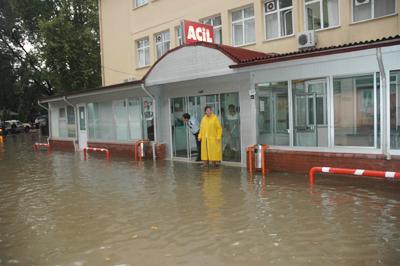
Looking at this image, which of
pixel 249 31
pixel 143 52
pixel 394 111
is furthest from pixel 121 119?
pixel 394 111

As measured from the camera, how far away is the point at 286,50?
13664 mm

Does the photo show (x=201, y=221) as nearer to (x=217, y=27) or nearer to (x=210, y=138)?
(x=210, y=138)

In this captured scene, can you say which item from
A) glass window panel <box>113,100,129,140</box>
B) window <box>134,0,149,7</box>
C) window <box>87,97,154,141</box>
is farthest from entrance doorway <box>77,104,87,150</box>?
window <box>134,0,149,7</box>

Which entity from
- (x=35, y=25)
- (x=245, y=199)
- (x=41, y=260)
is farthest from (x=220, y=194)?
(x=35, y=25)

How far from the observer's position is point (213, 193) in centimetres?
849

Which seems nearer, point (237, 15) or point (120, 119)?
point (237, 15)

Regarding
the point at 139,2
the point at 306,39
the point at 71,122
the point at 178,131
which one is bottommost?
the point at 178,131

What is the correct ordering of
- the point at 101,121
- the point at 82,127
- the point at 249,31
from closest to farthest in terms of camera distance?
the point at 249,31 → the point at 101,121 → the point at 82,127

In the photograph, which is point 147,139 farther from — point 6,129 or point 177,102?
point 6,129

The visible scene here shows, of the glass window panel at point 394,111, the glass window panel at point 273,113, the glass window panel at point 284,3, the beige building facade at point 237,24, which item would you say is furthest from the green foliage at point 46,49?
the glass window panel at point 394,111

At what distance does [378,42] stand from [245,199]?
4041 mm

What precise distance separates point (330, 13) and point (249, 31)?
3.26 meters

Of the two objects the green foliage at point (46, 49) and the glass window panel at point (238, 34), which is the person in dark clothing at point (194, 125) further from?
Result: the green foliage at point (46, 49)

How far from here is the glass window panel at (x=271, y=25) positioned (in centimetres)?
1416
